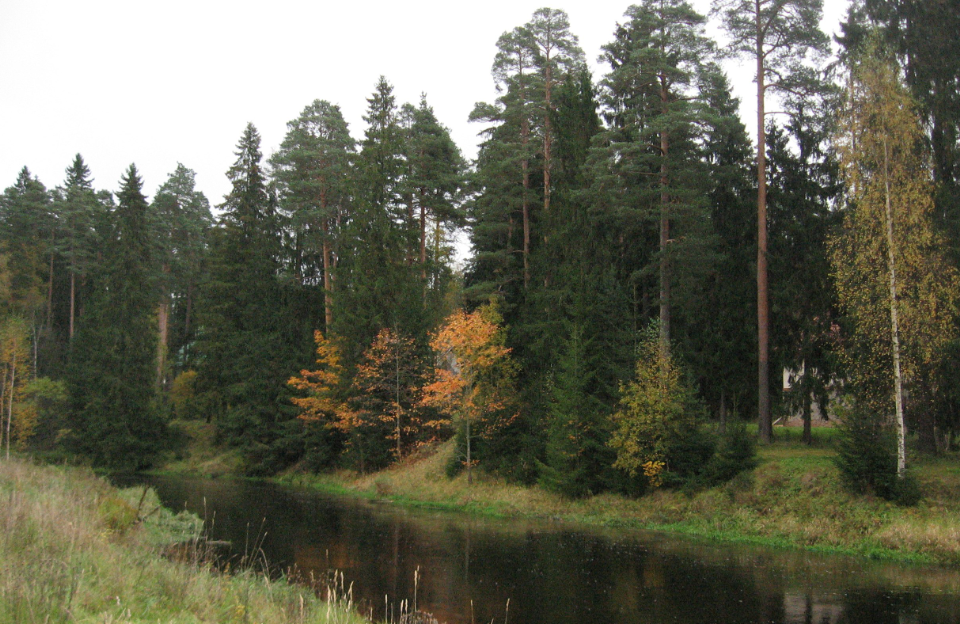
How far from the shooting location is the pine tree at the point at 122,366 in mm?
47156

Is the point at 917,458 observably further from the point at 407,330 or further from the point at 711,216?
the point at 407,330

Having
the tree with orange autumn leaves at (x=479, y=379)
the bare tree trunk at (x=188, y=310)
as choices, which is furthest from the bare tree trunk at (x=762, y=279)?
the bare tree trunk at (x=188, y=310)

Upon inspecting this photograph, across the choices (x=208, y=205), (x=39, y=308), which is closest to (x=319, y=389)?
(x=39, y=308)

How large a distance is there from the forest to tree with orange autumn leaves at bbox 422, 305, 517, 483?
14cm

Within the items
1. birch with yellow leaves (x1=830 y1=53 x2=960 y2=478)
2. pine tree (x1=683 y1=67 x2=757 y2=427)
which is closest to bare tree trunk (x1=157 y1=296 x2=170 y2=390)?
pine tree (x1=683 y1=67 x2=757 y2=427)

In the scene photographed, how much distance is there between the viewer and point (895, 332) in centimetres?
2005

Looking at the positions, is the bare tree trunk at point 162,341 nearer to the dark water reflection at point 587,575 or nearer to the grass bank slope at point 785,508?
the grass bank slope at point 785,508

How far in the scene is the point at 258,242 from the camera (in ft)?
160

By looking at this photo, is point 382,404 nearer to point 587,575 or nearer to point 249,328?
point 249,328

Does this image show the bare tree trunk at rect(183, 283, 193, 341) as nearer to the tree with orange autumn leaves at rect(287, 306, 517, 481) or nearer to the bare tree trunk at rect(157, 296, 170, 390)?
the bare tree trunk at rect(157, 296, 170, 390)

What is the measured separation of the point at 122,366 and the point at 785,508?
4406cm

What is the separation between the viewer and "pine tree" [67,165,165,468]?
4716cm

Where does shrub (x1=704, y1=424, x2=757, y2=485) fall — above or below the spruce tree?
below

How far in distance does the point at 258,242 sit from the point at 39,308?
84.9 ft
